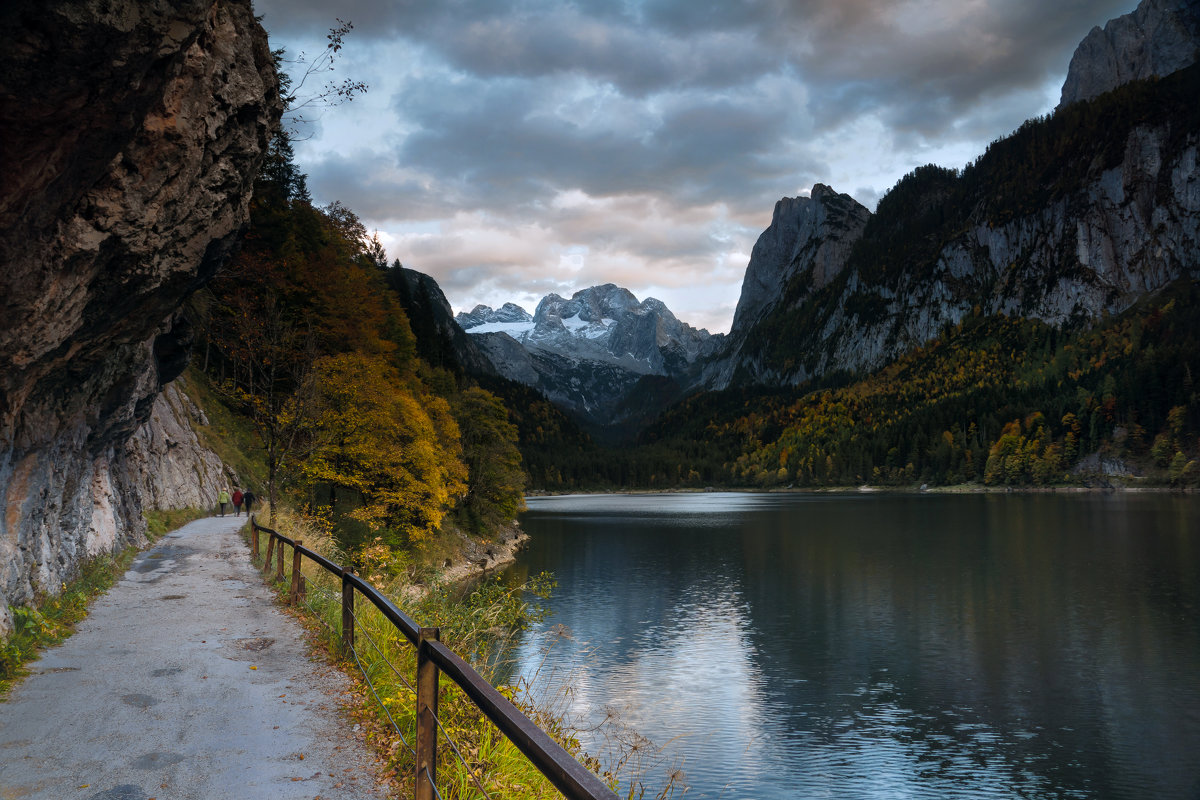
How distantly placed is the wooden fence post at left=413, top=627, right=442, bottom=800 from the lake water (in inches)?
297

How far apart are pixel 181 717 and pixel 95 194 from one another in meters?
5.91

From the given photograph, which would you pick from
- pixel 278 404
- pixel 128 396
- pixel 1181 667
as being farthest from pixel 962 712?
pixel 278 404

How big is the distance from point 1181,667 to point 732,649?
15389 millimetres

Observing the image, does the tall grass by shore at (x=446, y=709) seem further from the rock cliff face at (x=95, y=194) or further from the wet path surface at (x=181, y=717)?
the rock cliff face at (x=95, y=194)

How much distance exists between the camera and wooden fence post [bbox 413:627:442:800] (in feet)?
20.7

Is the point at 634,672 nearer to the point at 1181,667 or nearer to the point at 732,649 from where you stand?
the point at 732,649

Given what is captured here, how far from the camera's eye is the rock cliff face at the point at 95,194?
6008 mm

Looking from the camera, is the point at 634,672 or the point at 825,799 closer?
the point at 825,799

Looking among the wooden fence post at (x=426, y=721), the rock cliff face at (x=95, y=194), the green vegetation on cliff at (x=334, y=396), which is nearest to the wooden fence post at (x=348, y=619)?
the rock cliff face at (x=95, y=194)

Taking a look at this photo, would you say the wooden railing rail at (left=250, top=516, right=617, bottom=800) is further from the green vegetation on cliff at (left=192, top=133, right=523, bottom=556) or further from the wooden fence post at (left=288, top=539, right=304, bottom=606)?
the green vegetation on cliff at (left=192, top=133, right=523, bottom=556)

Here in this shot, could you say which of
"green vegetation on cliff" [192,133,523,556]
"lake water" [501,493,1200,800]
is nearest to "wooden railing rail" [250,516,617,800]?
"lake water" [501,493,1200,800]

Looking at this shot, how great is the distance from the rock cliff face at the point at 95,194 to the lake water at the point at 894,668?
28.4ft

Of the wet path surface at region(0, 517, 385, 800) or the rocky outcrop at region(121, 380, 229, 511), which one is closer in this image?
the wet path surface at region(0, 517, 385, 800)

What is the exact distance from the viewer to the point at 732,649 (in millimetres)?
30422
